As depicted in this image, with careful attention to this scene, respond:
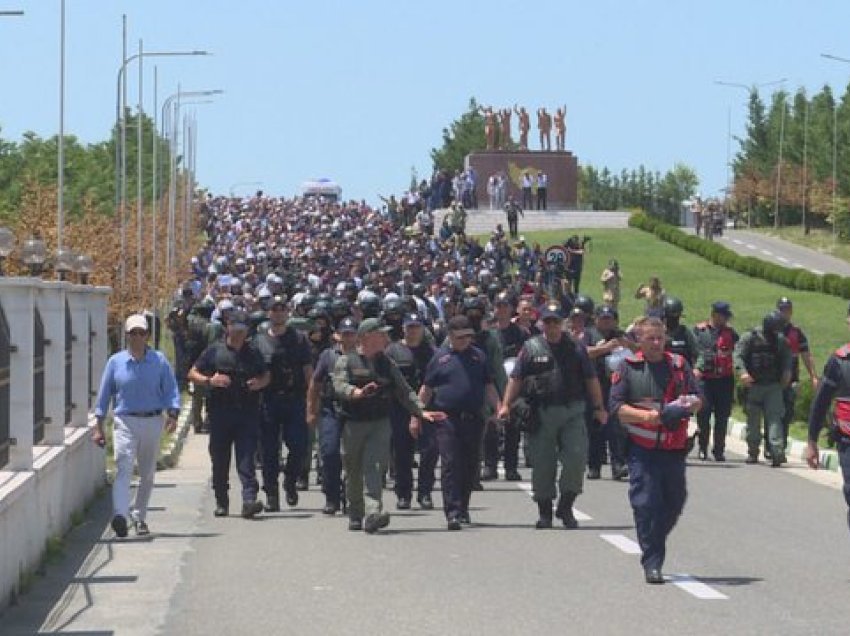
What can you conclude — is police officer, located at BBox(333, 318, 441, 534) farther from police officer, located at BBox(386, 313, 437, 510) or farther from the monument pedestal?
the monument pedestal

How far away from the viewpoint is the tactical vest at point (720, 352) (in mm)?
26109

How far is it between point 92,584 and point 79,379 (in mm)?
6789

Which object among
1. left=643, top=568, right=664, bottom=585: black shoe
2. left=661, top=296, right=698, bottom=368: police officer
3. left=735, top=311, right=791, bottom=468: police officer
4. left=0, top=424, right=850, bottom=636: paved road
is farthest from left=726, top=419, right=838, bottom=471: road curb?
left=643, top=568, right=664, bottom=585: black shoe

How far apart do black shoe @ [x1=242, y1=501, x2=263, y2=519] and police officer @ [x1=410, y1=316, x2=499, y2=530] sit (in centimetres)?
166

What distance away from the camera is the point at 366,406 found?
18.6m

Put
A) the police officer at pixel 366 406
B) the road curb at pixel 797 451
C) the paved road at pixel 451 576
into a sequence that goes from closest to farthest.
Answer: the paved road at pixel 451 576 < the police officer at pixel 366 406 < the road curb at pixel 797 451

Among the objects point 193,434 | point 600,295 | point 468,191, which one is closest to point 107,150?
point 468,191

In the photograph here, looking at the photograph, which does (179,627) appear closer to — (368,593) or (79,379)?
(368,593)

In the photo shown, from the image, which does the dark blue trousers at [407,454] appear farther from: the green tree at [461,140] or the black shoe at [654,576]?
Answer: the green tree at [461,140]

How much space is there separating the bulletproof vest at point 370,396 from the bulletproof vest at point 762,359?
8172 mm

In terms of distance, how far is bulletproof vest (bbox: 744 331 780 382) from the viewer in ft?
85.0

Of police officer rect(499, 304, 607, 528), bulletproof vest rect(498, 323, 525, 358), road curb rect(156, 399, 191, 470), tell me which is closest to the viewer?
police officer rect(499, 304, 607, 528)

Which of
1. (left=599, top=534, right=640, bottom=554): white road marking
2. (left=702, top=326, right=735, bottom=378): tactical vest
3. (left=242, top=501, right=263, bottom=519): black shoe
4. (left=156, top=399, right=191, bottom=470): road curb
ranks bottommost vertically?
(left=156, top=399, right=191, bottom=470): road curb

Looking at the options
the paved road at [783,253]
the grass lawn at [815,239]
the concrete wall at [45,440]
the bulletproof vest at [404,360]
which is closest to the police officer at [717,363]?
the bulletproof vest at [404,360]
